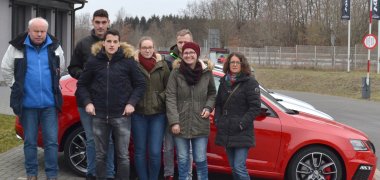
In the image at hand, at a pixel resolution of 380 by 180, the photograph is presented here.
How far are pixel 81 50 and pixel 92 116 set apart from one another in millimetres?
795

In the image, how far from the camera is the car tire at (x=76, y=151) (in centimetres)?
667

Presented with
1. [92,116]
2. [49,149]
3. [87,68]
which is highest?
[87,68]

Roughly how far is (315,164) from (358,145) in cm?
58

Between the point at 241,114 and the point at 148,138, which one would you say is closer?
the point at 241,114

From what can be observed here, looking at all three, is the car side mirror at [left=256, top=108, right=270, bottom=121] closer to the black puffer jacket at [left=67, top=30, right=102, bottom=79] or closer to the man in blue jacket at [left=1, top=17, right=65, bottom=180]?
the black puffer jacket at [left=67, top=30, right=102, bottom=79]

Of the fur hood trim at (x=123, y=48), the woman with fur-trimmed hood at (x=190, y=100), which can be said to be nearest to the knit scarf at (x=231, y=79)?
the woman with fur-trimmed hood at (x=190, y=100)

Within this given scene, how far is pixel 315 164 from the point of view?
6258 millimetres

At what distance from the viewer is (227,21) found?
230 ft

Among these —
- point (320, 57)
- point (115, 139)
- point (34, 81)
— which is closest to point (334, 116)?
point (115, 139)

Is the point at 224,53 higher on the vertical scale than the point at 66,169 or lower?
higher

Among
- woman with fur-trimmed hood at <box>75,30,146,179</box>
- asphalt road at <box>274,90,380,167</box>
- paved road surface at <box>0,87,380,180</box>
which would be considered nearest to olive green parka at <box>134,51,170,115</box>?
woman with fur-trimmed hood at <box>75,30,146,179</box>

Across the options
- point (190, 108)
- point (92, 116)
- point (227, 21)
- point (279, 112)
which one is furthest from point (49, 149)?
point (227, 21)

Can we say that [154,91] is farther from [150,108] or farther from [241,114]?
[241,114]

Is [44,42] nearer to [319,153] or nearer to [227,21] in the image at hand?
[319,153]
